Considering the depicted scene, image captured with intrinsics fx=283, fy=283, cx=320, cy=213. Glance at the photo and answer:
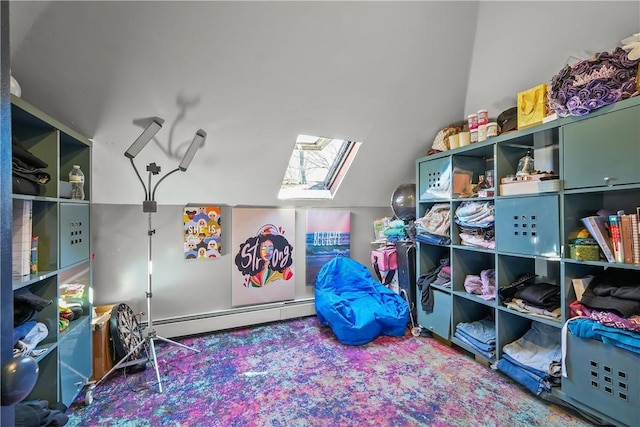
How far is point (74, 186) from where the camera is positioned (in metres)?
1.80

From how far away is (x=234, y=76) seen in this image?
195cm

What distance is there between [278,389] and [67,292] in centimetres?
163

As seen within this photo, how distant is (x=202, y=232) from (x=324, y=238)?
52.2 inches

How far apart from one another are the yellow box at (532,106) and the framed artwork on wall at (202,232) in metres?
2.65

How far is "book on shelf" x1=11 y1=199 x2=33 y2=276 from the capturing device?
138 centimetres

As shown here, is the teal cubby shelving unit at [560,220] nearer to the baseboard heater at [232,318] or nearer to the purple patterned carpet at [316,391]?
the purple patterned carpet at [316,391]

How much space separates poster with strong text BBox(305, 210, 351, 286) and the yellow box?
192cm

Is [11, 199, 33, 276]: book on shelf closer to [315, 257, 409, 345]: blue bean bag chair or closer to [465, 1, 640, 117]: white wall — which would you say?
[315, 257, 409, 345]: blue bean bag chair

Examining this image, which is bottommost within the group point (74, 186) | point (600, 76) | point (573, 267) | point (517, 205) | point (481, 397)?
point (481, 397)

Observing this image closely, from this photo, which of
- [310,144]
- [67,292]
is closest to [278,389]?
[67,292]

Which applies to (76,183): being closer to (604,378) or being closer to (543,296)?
(543,296)

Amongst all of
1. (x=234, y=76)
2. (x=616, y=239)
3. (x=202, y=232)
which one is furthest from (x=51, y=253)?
(x=616, y=239)

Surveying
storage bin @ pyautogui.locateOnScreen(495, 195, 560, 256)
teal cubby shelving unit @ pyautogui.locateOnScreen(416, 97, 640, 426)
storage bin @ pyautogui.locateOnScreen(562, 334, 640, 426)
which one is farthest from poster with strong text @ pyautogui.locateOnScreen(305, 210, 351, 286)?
storage bin @ pyautogui.locateOnScreen(562, 334, 640, 426)

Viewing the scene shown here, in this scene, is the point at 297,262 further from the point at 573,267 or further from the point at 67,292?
the point at 573,267
